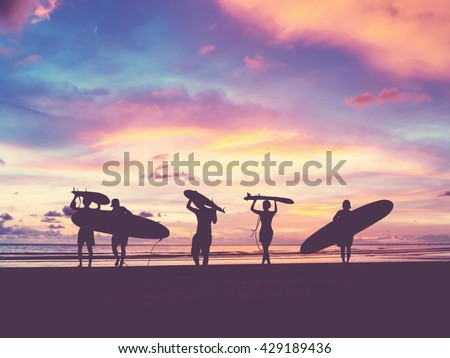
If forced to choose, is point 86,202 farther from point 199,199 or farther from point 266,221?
point 266,221

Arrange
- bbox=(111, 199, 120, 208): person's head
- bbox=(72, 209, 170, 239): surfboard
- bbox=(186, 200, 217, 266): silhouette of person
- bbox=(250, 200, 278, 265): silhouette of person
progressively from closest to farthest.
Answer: bbox=(186, 200, 217, 266): silhouette of person < bbox=(72, 209, 170, 239): surfboard < bbox=(111, 199, 120, 208): person's head < bbox=(250, 200, 278, 265): silhouette of person

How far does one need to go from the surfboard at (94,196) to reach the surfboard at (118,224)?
1.07ft

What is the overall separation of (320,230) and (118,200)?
10.0m

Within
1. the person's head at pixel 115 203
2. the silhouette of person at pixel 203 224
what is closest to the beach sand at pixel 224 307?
the silhouette of person at pixel 203 224

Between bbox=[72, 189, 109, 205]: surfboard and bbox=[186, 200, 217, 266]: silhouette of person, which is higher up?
bbox=[72, 189, 109, 205]: surfboard

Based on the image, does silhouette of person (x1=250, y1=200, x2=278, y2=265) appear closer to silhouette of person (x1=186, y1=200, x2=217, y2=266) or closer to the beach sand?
silhouette of person (x1=186, y1=200, x2=217, y2=266)

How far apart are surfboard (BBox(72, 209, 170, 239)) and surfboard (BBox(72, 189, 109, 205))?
1.07 ft

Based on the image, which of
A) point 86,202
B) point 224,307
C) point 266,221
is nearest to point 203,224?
point 266,221

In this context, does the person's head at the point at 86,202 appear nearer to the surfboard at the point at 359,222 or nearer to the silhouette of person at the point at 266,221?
the silhouette of person at the point at 266,221

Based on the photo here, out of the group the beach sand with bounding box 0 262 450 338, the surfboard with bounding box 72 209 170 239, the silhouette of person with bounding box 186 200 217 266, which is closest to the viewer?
the beach sand with bounding box 0 262 450 338

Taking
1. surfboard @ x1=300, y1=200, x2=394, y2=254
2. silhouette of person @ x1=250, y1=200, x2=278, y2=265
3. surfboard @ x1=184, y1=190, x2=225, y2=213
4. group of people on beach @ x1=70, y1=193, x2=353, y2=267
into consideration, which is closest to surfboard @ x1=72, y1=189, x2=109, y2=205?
group of people on beach @ x1=70, y1=193, x2=353, y2=267

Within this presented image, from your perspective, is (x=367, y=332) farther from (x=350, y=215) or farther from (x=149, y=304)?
(x=350, y=215)

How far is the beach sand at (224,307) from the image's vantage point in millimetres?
6262

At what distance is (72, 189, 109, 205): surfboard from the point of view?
15.5 metres
